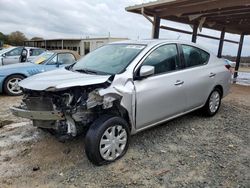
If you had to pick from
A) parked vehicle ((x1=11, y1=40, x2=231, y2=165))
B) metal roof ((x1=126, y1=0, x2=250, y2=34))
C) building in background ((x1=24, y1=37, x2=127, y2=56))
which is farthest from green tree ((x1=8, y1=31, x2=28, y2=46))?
parked vehicle ((x1=11, y1=40, x2=231, y2=165))

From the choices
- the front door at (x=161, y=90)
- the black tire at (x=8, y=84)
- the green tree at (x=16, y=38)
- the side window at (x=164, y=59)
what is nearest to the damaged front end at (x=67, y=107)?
the front door at (x=161, y=90)

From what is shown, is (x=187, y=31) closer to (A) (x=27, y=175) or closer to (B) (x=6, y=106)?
(B) (x=6, y=106)

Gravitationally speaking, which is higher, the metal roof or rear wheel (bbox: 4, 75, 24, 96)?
the metal roof

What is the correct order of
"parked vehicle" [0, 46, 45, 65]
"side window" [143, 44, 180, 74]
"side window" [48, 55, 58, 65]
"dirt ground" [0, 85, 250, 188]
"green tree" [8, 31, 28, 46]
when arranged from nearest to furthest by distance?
1. "dirt ground" [0, 85, 250, 188]
2. "side window" [143, 44, 180, 74]
3. "side window" [48, 55, 58, 65]
4. "parked vehicle" [0, 46, 45, 65]
5. "green tree" [8, 31, 28, 46]

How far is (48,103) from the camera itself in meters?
3.38

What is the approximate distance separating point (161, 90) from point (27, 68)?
17.1 feet

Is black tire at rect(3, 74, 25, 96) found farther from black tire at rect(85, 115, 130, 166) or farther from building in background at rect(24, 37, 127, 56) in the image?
building in background at rect(24, 37, 127, 56)

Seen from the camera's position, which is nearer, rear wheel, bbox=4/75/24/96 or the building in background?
rear wheel, bbox=4/75/24/96

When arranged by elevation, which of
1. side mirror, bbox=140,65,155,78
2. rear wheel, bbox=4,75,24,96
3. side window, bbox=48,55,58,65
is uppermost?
side mirror, bbox=140,65,155,78

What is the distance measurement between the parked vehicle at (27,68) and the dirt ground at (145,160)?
8.98 ft

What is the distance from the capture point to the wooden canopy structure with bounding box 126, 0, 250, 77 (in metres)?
8.24

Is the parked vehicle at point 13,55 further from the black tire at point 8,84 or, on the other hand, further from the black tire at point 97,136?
the black tire at point 97,136

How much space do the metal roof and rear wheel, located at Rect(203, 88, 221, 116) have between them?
347 centimetres

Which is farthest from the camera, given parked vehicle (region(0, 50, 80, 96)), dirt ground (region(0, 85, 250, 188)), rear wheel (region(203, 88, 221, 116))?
parked vehicle (region(0, 50, 80, 96))
